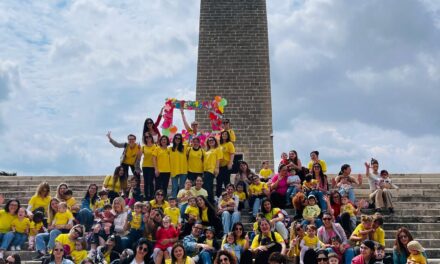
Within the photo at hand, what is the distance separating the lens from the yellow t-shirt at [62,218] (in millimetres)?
8133

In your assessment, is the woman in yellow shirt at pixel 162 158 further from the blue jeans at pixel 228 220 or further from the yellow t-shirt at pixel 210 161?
the blue jeans at pixel 228 220

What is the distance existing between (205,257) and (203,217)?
1.24 metres

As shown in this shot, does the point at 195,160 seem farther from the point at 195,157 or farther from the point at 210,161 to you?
the point at 210,161

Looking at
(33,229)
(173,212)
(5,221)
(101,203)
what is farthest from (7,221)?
(173,212)

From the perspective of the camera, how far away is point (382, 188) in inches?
367

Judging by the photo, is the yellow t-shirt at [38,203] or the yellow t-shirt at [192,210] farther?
the yellow t-shirt at [38,203]

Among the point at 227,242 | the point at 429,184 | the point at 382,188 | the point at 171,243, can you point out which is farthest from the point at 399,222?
the point at 171,243

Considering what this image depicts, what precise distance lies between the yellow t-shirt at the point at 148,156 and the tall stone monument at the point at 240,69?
8682 mm

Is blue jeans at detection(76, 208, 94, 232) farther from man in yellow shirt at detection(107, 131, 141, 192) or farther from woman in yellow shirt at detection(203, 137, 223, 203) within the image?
woman in yellow shirt at detection(203, 137, 223, 203)

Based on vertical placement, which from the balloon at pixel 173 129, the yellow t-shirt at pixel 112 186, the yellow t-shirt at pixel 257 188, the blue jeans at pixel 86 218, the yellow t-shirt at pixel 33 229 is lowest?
the yellow t-shirt at pixel 33 229

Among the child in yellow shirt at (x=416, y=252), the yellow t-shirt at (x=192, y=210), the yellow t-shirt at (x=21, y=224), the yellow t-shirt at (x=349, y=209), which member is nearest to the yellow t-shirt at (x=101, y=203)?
the yellow t-shirt at (x=21, y=224)

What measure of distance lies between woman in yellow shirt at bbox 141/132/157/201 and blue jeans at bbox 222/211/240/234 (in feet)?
6.64

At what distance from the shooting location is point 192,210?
805 centimetres

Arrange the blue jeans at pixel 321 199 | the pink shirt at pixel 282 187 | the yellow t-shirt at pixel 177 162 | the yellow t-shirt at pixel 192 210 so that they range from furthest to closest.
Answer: the yellow t-shirt at pixel 177 162 < the pink shirt at pixel 282 187 < the blue jeans at pixel 321 199 < the yellow t-shirt at pixel 192 210
